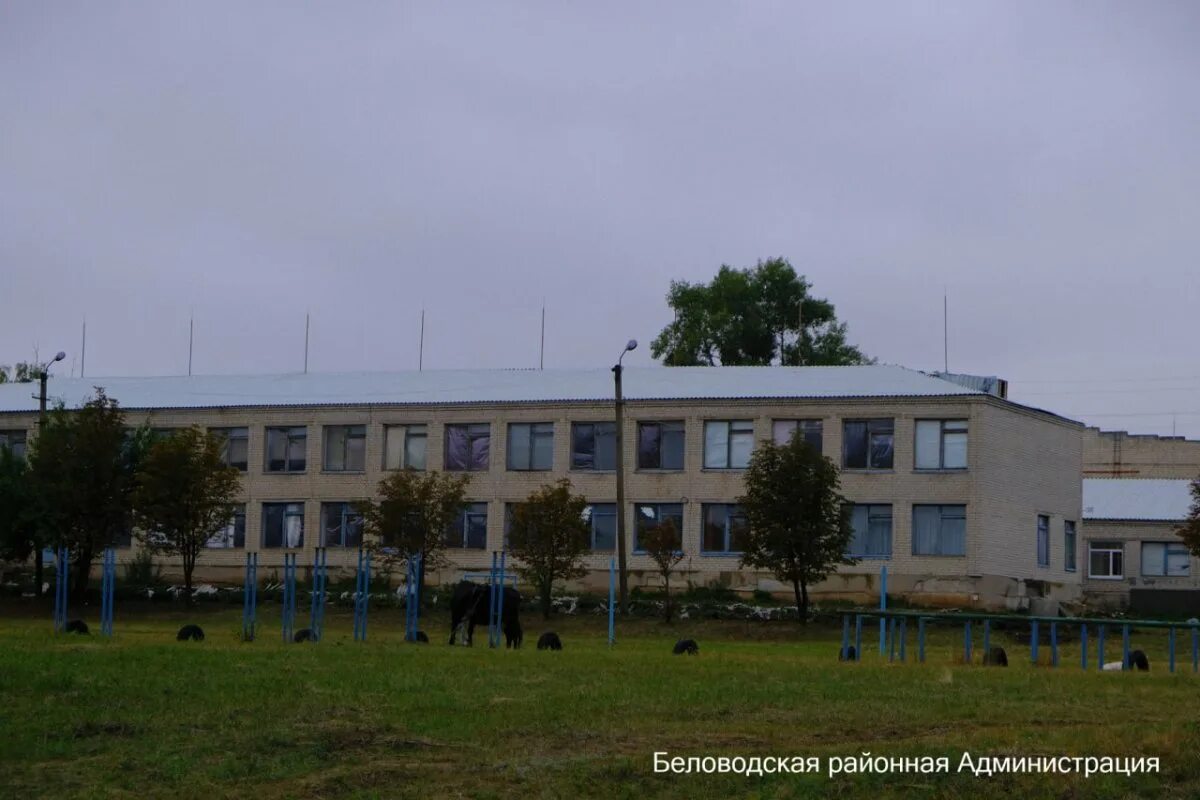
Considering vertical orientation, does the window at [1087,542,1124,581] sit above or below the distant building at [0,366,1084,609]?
below

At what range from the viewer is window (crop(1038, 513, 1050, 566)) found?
66.7 meters

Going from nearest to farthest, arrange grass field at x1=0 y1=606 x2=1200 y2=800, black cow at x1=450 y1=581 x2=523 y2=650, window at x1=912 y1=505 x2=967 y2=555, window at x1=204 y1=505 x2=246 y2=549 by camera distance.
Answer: grass field at x1=0 y1=606 x2=1200 y2=800 < black cow at x1=450 y1=581 x2=523 y2=650 < window at x1=912 y1=505 x2=967 y2=555 < window at x1=204 y1=505 x2=246 y2=549

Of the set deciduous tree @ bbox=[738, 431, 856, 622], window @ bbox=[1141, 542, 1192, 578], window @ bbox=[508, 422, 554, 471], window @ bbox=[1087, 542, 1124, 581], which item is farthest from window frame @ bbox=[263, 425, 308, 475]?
window @ bbox=[1141, 542, 1192, 578]

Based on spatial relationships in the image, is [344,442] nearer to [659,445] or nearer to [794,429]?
[659,445]

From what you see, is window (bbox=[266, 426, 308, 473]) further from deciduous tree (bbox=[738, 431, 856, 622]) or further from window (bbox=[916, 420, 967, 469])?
window (bbox=[916, 420, 967, 469])

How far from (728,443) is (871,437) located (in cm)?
546

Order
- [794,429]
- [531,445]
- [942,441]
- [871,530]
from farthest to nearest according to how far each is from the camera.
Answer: [531,445], [794,429], [871,530], [942,441]

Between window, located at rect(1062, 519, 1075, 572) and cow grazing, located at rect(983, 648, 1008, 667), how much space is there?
35.5 meters

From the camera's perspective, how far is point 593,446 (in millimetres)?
68062

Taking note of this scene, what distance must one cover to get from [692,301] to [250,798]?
274 feet

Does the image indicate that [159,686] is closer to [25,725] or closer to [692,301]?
[25,725]

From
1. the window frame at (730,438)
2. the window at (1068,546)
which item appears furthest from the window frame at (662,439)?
the window at (1068,546)

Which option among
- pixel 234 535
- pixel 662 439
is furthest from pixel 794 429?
pixel 234 535

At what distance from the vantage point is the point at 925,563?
62.9 meters
